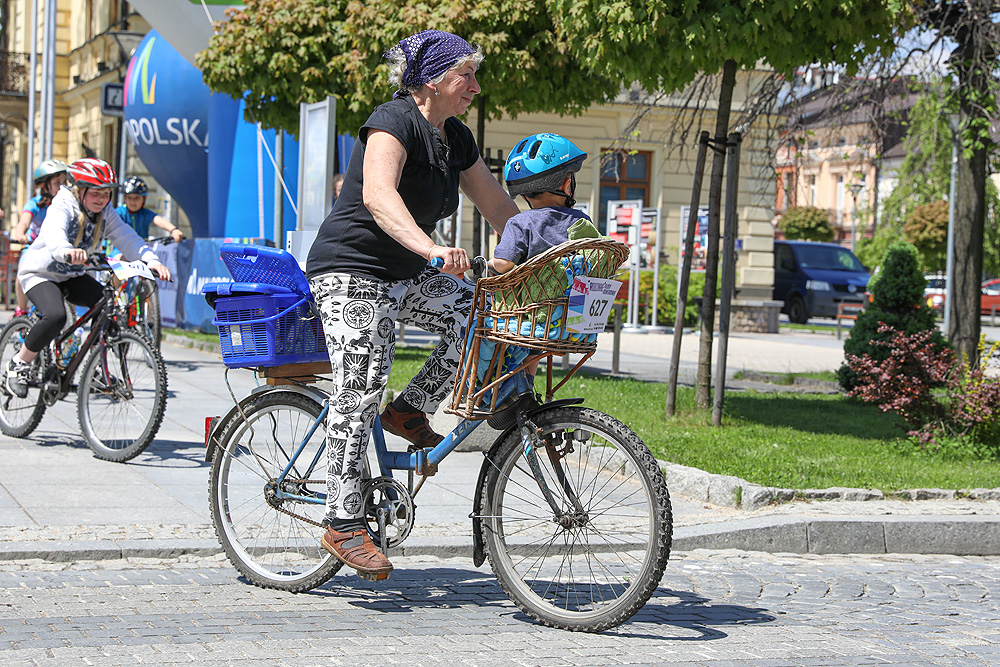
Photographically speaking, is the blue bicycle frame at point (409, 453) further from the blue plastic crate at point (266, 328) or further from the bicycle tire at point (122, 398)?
the bicycle tire at point (122, 398)

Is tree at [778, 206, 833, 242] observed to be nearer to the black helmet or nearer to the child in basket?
the black helmet

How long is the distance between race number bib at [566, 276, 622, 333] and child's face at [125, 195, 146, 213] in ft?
28.7

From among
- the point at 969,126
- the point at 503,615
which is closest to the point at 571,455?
the point at 503,615

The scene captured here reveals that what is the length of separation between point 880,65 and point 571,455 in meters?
9.65

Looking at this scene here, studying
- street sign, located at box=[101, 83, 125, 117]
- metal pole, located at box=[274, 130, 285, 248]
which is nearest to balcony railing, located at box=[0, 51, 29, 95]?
street sign, located at box=[101, 83, 125, 117]

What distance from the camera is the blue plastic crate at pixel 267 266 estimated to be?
439cm

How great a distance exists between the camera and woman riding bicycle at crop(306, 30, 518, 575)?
13.4 ft

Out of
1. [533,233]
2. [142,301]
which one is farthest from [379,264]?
[142,301]

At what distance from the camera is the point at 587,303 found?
386 cm

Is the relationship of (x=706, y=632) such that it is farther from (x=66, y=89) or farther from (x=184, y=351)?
(x=66, y=89)

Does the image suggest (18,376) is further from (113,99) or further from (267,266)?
(113,99)

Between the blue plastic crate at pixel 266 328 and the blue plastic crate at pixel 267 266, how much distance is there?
0.23ft

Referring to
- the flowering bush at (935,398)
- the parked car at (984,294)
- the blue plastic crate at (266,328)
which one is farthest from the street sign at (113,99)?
the parked car at (984,294)

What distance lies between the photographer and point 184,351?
14.8m
